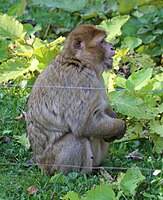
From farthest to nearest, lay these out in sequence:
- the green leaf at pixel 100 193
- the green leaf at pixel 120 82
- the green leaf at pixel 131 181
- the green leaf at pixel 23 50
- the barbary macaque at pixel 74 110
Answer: the green leaf at pixel 23 50 → the green leaf at pixel 120 82 → the barbary macaque at pixel 74 110 → the green leaf at pixel 131 181 → the green leaf at pixel 100 193

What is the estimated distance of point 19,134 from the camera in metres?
7.59

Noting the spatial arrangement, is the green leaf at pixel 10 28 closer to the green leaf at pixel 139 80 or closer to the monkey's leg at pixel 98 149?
the green leaf at pixel 139 80

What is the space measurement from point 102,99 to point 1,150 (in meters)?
1.31

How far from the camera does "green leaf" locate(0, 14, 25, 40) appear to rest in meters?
8.69

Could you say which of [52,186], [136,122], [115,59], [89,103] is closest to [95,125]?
[89,103]

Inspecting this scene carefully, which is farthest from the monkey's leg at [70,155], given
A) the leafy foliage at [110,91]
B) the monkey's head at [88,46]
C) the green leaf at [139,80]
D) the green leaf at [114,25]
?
the green leaf at [114,25]

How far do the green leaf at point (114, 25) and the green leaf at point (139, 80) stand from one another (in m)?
1.14

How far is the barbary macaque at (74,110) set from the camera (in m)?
6.39

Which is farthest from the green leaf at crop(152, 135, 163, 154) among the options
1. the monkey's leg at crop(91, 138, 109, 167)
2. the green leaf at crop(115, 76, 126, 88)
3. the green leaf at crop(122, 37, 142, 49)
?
the green leaf at crop(122, 37, 142, 49)

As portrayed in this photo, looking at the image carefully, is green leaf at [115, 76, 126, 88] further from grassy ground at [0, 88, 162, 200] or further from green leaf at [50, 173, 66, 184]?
green leaf at [50, 173, 66, 184]

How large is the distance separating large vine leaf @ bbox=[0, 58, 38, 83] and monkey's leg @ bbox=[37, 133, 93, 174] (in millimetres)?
1926

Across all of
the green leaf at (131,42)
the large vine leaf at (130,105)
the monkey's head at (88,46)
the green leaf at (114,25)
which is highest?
the monkey's head at (88,46)

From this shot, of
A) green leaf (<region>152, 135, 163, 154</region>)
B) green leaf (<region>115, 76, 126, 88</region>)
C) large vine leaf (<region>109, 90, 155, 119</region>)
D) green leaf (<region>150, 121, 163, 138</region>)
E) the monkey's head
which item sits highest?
the monkey's head

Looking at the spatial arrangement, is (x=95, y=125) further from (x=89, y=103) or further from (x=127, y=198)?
(x=127, y=198)
